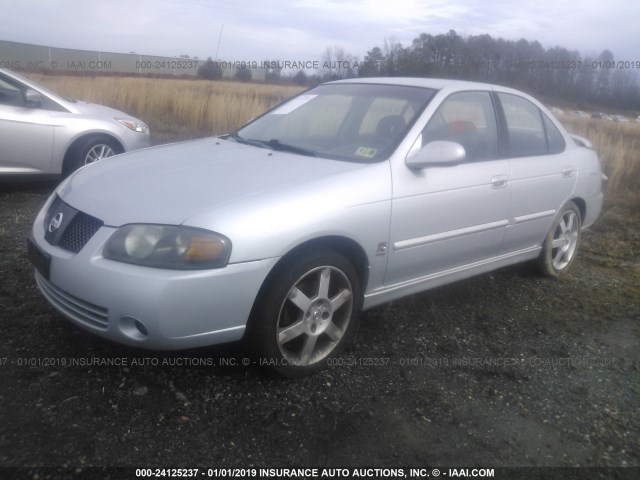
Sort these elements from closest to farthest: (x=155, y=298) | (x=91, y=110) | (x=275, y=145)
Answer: (x=155, y=298) → (x=275, y=145) → (x=91, y=110)

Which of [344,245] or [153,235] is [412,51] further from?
[153,235]

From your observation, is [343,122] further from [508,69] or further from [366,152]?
[508,69]

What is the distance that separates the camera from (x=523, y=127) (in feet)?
14.8

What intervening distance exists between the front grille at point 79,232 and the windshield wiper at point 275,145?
1.31 meters

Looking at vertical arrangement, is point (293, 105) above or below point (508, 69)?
below

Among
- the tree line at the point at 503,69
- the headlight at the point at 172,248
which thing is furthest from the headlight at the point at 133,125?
the headlight at the point at 172,248

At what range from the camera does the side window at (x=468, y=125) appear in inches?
149

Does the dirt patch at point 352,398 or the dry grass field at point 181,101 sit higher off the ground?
the dry grass field at point 181,101

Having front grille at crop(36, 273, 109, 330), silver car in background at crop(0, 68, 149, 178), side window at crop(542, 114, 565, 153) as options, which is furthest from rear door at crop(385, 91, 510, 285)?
silver car in background at crop(0, 68, 149, 178)

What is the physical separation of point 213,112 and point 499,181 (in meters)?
8.49

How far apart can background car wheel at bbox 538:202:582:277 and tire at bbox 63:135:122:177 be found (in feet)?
15.7

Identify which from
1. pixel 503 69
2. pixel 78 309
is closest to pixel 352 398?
pixel 78 309

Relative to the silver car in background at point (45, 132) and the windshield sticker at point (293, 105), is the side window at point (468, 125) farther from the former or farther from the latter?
the silver car in background at point (45, 132)

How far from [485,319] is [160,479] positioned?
8.39 feet
